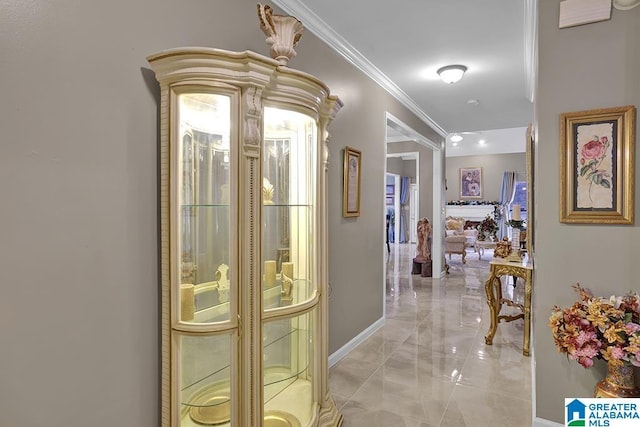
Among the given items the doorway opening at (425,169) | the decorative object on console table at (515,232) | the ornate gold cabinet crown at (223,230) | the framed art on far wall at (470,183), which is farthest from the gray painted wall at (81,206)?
the framed art on far wall at (470,183)

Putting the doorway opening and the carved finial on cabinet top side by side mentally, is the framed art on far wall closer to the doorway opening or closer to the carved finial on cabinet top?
the doorway opening

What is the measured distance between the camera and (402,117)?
4727mm

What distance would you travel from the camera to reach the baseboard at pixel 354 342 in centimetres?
313

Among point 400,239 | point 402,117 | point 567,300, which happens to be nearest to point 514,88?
point 402,117

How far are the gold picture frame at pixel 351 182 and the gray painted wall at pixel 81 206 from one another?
1660 millimetres

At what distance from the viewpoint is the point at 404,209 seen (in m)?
12.6

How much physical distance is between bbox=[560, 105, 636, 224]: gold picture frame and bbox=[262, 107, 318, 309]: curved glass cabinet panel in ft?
4.64

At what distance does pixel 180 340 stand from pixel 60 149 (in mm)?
913

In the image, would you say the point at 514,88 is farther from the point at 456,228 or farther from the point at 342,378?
the point at 456,228

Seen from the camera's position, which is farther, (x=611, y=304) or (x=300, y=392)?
(x=300, y=392)

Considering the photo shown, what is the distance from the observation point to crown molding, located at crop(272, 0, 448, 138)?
Result: 8.35 ft

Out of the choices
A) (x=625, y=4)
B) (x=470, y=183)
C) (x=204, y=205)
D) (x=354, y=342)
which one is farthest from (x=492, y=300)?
(x=470, y=183)

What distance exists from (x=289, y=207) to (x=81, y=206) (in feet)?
3.10

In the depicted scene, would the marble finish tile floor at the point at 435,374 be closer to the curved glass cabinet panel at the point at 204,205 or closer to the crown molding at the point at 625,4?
the curved glass cabinet panel at the point at 204,205
